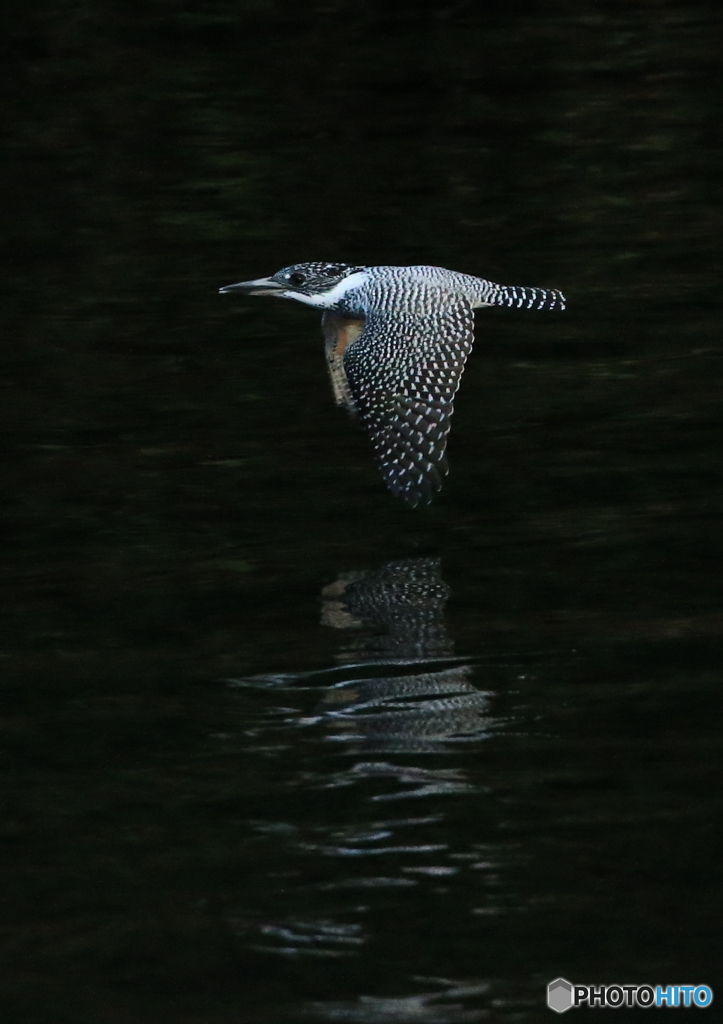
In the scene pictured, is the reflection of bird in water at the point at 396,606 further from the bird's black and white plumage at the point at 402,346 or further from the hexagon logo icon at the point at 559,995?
the hexagon logo icon at the point at 559,995

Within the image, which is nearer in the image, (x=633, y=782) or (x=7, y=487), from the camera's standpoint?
(x=633, y=782)

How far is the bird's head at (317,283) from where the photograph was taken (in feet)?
32.2

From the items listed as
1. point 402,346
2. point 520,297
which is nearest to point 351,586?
point 402,346

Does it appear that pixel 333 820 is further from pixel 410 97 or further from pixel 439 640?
pixel 410 97

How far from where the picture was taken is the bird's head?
980 centimetres

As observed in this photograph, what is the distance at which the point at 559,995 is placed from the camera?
5270 mm

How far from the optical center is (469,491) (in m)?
9.27

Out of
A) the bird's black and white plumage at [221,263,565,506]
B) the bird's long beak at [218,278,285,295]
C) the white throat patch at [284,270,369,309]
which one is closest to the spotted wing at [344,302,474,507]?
the bird's black and white plumage at [221,263,565,506]

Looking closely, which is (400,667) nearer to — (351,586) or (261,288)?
(351,586)

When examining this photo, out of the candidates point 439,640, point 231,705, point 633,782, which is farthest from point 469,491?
point 633,782

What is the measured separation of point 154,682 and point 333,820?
4.51 ft

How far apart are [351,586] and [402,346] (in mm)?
1116

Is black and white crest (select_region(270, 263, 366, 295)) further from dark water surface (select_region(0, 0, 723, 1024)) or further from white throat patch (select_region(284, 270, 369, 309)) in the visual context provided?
dark water surface (select_region(0, 0, 723, 1024))

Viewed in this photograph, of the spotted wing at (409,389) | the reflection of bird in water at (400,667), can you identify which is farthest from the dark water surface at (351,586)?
the spotted wing at (409,389)
